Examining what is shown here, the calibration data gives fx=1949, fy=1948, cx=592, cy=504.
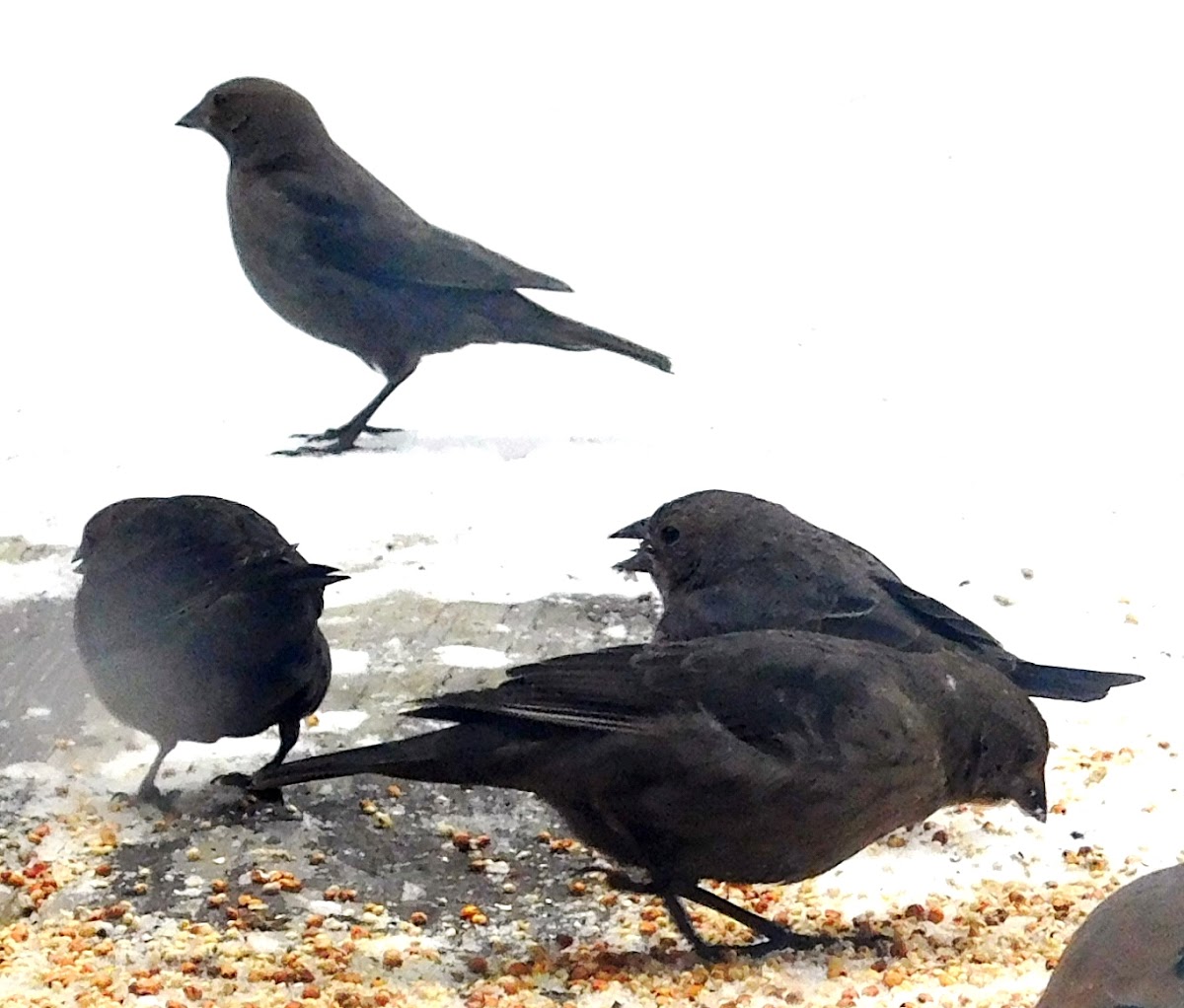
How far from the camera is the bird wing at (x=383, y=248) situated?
8.39 meters

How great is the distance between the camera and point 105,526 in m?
4.97

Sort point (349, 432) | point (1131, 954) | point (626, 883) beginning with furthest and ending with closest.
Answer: point (349, 432)
point (626, 883)
point (1131, 954)

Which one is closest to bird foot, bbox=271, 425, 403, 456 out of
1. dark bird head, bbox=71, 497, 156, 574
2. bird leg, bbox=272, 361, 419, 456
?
bird leg, bbox=272, 361, 419, 456

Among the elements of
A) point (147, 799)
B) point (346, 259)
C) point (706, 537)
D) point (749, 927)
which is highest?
point (346, 259)

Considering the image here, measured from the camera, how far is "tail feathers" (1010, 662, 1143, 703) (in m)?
4.77

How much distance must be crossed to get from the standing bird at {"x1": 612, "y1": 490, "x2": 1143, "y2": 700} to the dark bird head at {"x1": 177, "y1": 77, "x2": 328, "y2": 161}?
3739 millimetres

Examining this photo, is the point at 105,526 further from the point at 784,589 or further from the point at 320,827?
the point at 784,589

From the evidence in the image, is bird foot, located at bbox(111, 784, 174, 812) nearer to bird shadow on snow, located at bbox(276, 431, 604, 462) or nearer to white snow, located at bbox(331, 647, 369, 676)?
white snow, located at bbox(331, 647, 369, 676)

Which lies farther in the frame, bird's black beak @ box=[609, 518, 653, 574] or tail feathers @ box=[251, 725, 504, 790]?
bird's black beak @ box=[609, 518, 653, 574]

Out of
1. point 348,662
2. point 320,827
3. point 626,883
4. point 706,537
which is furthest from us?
point 348,662

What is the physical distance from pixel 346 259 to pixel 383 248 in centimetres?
17

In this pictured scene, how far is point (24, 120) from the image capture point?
1265cm

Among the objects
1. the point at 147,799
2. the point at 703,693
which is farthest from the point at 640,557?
the point at 147,799

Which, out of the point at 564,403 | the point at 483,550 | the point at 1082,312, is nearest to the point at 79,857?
the point at 483,550
